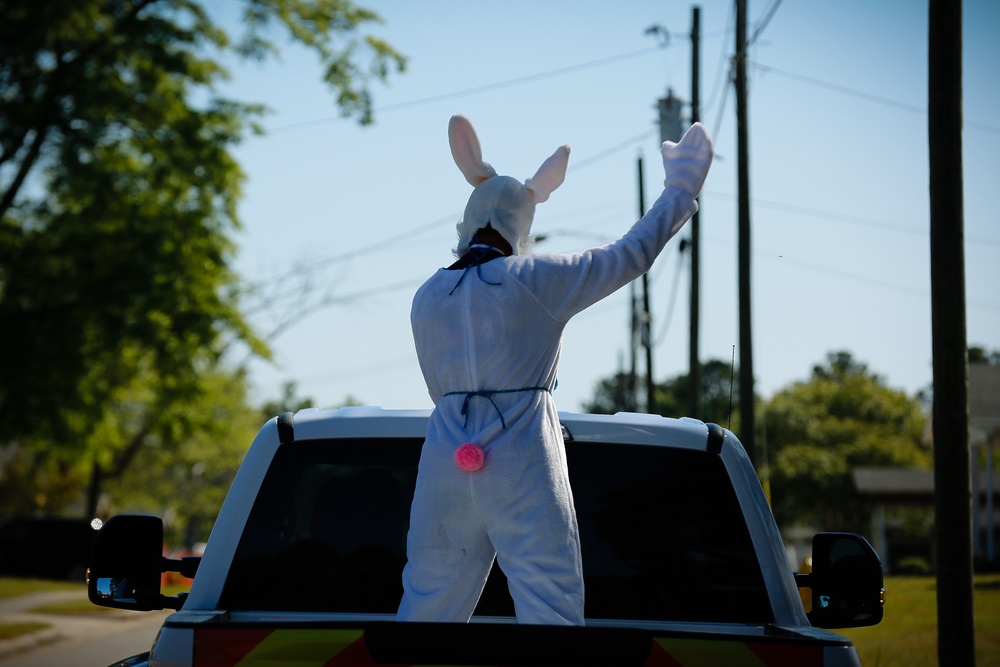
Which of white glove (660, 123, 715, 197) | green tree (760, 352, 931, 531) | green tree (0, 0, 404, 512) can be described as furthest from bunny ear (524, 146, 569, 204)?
green tree (760, 352, 931, 531)

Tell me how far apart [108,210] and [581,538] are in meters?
19.1

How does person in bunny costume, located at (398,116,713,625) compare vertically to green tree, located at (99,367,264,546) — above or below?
above

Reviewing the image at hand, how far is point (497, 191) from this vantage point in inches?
131

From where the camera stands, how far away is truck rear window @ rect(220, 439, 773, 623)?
330 centimetres

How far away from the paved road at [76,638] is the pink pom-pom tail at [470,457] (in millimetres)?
10990

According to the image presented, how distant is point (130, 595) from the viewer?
3.56 meters

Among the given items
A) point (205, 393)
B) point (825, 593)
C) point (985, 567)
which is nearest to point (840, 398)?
point (985, 567)

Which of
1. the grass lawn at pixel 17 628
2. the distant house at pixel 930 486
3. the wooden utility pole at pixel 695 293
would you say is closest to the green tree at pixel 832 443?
the distant house at pixel 930 486

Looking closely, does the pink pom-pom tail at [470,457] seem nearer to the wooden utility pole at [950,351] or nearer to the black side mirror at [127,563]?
the black side mirror at [127,563]

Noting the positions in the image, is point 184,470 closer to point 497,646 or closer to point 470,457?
point 470,457

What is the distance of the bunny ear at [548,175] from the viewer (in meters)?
3.41

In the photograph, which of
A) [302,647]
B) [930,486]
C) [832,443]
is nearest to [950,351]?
[302,647]

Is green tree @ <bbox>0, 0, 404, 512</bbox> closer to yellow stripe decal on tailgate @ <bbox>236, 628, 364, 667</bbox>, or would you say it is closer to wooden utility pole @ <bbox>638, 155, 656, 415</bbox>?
wooden utility pole @ <bbox>638, 155, 656, 415</bbox>

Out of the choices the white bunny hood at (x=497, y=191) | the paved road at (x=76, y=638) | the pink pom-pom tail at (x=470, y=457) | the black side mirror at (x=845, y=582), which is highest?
the white bunny hood at (x=497, y=191)
